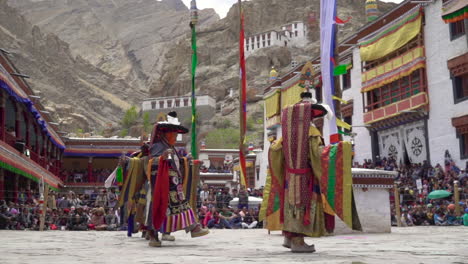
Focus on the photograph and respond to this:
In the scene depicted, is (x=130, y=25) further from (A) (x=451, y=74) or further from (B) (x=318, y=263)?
(B) (x=318, y=263)

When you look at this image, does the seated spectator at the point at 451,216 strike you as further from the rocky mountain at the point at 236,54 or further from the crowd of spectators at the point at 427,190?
the rocky mountain at the point at 236,54

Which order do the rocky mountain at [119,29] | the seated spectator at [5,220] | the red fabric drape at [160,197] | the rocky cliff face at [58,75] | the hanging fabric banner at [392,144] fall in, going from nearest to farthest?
the red fabric drape at [160,197]
the seated spectator at [5,220]
the hanging fabric banner at [392,144]
the rocky cliff face at [58,75]
the rocky mountain at [119,29]

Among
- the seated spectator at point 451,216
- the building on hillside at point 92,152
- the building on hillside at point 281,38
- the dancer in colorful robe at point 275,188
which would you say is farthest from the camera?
the building on hillside at point 281,38

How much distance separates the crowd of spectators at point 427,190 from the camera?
14.6m

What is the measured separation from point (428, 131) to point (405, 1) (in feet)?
17.2

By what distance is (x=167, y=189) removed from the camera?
724 centimetres

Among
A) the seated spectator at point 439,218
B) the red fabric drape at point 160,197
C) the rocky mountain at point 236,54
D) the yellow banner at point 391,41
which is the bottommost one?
the seated spectator at point 439,218

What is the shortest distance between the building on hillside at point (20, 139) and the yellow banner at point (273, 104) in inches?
524

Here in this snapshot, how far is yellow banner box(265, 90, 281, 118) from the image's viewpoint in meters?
36.4

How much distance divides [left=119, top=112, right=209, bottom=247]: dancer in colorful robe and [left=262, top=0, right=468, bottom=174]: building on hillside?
14.4 m

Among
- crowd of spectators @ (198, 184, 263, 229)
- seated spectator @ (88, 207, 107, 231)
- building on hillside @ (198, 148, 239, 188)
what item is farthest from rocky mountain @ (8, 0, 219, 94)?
seated spectator @ (88, 207, 107, 231)

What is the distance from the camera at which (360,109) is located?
27.9 m

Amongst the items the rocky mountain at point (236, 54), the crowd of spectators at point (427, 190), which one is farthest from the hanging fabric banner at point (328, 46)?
the rocky mountain at point (236, 54)

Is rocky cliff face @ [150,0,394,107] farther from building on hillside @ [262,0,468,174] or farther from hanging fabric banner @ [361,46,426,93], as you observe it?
hanging fabric banner @ [361,46,426,93]
